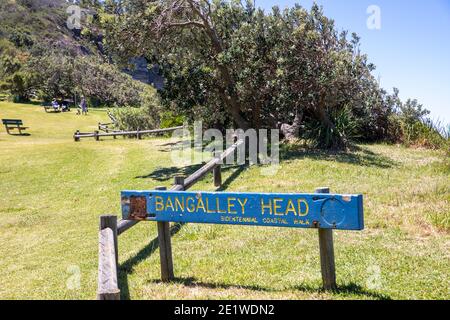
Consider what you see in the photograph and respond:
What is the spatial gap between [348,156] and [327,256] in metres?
9.97

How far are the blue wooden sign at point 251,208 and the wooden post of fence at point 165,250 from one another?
312mm

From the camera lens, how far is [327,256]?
5.02 meters

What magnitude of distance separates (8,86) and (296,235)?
6788cm

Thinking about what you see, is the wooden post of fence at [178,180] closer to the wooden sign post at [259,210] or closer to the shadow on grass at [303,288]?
the wooden sign post at [259,210]

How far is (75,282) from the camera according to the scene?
642 centimetres

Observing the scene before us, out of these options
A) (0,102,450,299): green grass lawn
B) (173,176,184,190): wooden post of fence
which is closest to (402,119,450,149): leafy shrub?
(0,102,450,299): green grass lawn

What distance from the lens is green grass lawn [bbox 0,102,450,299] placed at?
551 centimetres

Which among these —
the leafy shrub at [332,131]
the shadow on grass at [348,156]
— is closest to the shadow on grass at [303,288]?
the shadow on grass at [348,156]

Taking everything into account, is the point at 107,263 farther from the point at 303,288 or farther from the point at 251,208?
the point at 303,288

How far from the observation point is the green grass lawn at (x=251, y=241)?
5512 millimetres

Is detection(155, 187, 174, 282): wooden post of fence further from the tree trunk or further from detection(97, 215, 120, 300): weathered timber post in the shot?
the tree trunk
